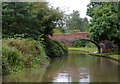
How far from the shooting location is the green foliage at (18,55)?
946cm

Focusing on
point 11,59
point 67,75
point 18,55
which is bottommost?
point 67,75

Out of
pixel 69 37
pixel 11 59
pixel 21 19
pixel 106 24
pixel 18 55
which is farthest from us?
pixel 69 37

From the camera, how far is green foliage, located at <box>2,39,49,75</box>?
372 inches

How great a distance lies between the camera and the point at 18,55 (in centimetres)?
1053

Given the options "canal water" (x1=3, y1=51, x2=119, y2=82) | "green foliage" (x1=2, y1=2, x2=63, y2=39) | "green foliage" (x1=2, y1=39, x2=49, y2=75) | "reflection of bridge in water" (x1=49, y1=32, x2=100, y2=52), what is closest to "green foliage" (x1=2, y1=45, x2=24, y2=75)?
"green foliage" (x1=2, y1=39, x2=49, y2=75)

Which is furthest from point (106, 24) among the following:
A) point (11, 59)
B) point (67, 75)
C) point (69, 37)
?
point (11, 59)

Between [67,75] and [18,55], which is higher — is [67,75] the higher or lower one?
the lower one

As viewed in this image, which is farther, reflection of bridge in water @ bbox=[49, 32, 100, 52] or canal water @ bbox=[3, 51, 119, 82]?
reflection of bridge in water @ bbox=[49, 32, 100, 52]

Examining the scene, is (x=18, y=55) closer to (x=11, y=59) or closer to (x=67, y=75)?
(x=11, y=59)

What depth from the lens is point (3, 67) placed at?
28.8 ft

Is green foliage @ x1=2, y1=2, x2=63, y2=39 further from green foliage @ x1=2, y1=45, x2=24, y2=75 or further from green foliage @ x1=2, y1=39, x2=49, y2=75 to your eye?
green foliage @ x1=2, y1=45, x2=24, y2=75

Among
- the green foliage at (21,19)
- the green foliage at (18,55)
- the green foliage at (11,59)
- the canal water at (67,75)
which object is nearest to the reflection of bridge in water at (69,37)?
the green foliage at (21,19)

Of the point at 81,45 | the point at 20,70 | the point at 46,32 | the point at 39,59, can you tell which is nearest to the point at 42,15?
the point at 46,32

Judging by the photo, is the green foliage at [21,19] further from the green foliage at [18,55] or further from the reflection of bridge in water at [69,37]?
the reflection of bridge in water at [69,37]
